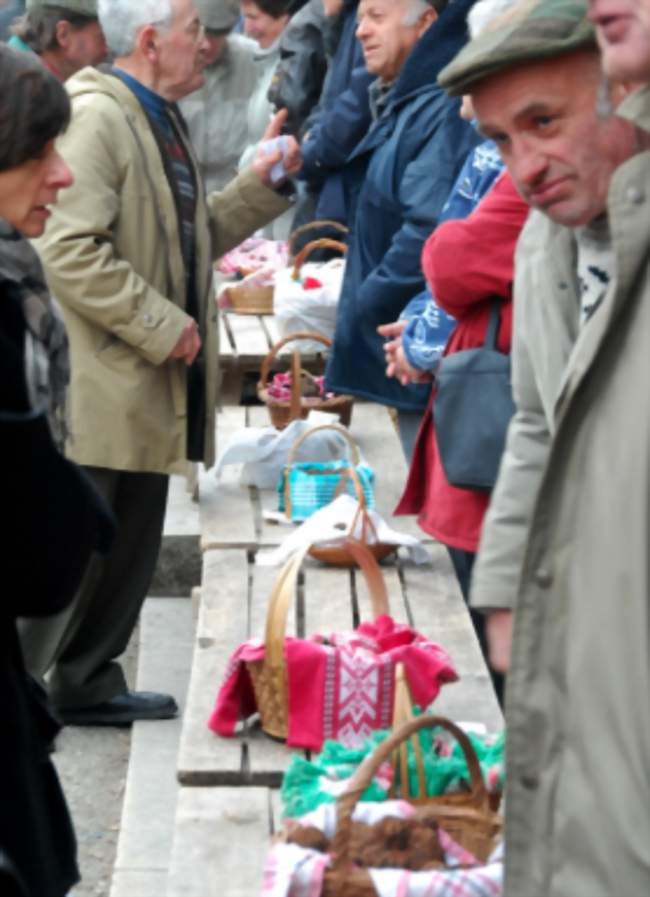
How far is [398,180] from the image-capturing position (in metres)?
5.70

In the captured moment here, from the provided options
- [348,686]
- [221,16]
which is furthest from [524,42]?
[221,16]

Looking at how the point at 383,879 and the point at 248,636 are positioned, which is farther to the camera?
the point at 248,636

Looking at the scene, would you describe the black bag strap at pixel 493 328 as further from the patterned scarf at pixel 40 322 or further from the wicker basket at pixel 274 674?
the patterned scarf at pixel 40 322

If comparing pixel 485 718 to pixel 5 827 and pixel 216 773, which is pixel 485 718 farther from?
pixel 5 827

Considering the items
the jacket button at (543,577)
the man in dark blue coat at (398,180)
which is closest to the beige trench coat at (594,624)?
the jacket button at (543,577)

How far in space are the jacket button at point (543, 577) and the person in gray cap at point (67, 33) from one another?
4.70 meters

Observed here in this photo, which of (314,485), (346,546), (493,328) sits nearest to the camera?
(493,328)

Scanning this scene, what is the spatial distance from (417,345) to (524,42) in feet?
6.61

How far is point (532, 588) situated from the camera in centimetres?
236

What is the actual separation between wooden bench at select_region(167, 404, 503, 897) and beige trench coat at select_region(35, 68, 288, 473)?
40 cm

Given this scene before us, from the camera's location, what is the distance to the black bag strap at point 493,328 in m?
4.36

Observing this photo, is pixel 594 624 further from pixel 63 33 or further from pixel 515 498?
pixel 63 33

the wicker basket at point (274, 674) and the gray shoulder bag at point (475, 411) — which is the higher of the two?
the gray shoulder bag at point (475, 411)

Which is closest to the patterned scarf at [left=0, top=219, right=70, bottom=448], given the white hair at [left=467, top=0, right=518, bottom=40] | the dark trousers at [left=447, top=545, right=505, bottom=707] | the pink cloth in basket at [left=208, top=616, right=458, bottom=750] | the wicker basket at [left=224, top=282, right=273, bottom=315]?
the pink cloth in basket at [left=208, top=616, right=458, bottom=750]
